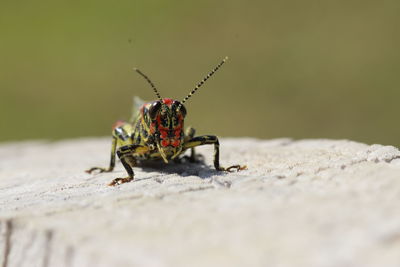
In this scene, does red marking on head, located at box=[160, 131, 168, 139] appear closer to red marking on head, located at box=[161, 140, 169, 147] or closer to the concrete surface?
red marking on head, located at box=[161, 140, 169, 147]

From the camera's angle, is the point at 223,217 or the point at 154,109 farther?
the point at 154,109

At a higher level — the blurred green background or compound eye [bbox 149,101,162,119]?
the blurred green background

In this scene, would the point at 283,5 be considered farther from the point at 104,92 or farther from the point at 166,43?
the point at 104,92

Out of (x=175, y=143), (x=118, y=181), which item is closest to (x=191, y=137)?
(x=175, y=143)

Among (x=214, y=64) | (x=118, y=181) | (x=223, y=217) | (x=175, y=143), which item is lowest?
(x=223, y=217)

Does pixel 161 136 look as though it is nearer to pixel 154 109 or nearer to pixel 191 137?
pixel 154 109

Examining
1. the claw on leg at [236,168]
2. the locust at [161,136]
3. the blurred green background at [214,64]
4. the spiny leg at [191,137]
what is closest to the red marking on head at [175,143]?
the locust at [161,136]

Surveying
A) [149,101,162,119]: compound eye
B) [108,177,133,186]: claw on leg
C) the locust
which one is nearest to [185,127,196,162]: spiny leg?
the locust

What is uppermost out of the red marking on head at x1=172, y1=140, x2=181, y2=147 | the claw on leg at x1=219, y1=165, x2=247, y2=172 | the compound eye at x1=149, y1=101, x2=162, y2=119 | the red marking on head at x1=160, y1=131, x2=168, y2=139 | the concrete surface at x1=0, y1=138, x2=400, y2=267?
the compound eye at x1=149, y1=101, x2=162, y2=119
